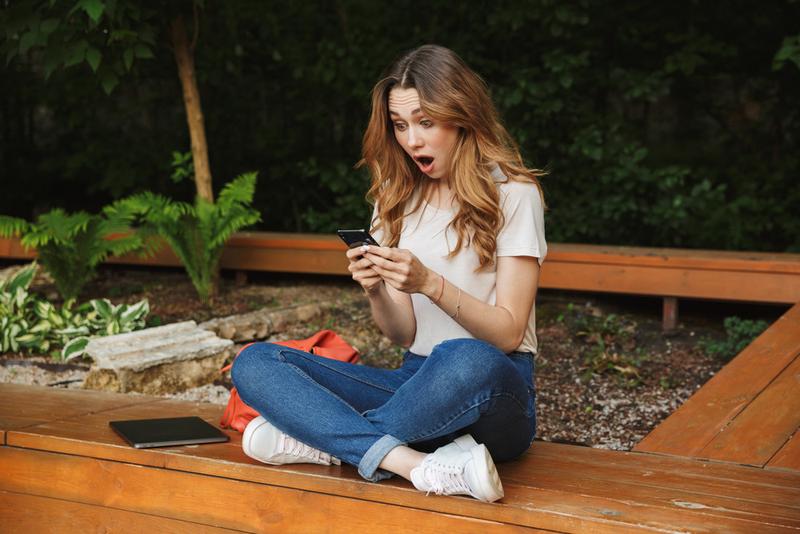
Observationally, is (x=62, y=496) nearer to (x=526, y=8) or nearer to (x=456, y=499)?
(x=456, y=499)

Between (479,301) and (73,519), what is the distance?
1.34 meters

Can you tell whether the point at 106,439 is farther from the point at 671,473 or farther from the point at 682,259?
the point at 682,259

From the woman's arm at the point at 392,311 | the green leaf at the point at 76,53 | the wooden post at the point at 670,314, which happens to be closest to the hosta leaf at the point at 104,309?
the green leaf at the point at 76,53

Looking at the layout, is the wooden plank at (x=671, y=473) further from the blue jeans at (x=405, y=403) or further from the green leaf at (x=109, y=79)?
the green leaf at (x=109, y=79)

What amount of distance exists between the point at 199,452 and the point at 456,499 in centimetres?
79

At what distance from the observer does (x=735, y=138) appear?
8.57 meters

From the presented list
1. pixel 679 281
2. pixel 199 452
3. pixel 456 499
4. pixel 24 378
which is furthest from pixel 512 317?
pixel 679 281

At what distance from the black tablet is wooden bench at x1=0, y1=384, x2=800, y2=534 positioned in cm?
4

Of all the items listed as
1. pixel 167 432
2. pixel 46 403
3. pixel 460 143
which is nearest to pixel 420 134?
pixel 460 143

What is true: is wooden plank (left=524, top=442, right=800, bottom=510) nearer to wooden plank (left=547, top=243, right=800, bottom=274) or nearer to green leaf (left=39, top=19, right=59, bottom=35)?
wooden plank (left=547, top=243, right=800, bottom=274)

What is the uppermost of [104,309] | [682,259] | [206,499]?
[206,499]

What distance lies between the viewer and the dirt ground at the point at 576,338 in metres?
4.20

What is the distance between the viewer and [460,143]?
105 inches

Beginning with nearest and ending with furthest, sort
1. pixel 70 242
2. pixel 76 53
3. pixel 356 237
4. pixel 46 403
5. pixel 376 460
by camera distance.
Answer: pixel 376 460 → pixel 356 237 → pixel 46 403 → pixel 76 53 → pixel 70 242
